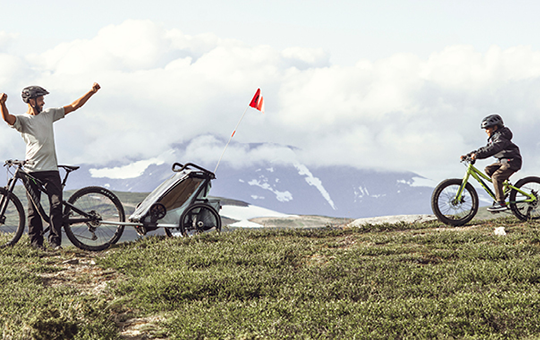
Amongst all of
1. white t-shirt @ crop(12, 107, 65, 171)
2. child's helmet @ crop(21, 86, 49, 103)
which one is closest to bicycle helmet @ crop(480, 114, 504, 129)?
white t-shirt @ crop(12, 107, 65, 171)

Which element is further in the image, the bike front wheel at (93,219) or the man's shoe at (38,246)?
the bike front wheel at (93,219)

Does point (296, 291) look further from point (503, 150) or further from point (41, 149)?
point (503, 150)

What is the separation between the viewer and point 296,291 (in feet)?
21.1

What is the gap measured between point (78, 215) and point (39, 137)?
2.14 meters

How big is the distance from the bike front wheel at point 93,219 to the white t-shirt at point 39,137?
1.09m

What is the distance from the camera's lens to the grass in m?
5.12

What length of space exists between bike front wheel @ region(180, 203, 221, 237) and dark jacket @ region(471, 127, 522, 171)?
765 centimetres

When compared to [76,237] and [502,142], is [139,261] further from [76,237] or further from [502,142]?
[502,142]

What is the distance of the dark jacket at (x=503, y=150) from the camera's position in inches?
477

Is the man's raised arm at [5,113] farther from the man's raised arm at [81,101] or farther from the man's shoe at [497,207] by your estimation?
the man's shoe at [497,207]

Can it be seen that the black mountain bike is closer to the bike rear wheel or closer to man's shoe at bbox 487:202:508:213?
the bike rear wheel

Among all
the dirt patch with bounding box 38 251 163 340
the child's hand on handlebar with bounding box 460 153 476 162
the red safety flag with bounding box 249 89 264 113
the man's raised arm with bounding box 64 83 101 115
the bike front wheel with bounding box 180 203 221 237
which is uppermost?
the red safety flag with bounding box 249 89 264 113

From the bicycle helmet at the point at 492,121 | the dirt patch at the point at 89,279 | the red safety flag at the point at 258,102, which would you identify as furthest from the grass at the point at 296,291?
the red safety flag at the point at 258,102

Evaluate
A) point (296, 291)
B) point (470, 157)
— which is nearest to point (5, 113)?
point (296, 291)
